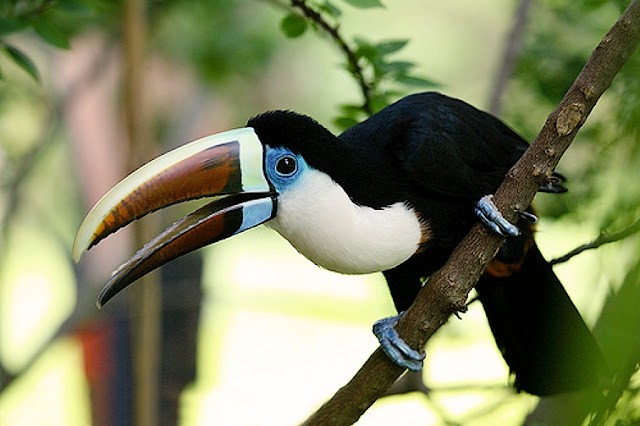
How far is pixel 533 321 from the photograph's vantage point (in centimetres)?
155

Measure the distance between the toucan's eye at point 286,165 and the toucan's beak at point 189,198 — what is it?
2cm

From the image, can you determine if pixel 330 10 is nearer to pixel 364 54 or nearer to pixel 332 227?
pixel 364 54

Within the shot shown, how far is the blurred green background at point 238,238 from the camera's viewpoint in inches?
68.2

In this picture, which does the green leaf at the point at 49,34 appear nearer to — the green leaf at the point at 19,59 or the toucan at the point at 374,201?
the green leaf at the point at 19,59

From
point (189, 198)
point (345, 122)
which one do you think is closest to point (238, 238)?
point (345, 122)

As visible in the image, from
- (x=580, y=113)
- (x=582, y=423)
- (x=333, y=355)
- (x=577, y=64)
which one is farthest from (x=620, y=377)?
(x=333, y=355)

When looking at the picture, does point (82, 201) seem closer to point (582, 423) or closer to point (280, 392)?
point (280, 392)

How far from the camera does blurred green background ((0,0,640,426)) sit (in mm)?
1732

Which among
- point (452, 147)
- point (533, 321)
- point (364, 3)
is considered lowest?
point (533, 321)

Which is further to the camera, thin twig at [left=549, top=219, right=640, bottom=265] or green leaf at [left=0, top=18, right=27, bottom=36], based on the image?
green leaf at [left=0, top=18, right=27, bottom=36]

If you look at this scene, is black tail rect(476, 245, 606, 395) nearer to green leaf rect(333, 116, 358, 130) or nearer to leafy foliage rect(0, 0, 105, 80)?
green leaf rect(333, 116, 358, 130)

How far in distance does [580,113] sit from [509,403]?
672mm

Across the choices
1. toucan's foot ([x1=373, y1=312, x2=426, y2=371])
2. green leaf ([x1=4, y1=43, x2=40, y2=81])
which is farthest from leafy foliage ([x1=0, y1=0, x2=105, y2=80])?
toucan's foot ([x1=373, y1=312, x2=426, y2=371])

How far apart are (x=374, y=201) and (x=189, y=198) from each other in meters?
0.26
